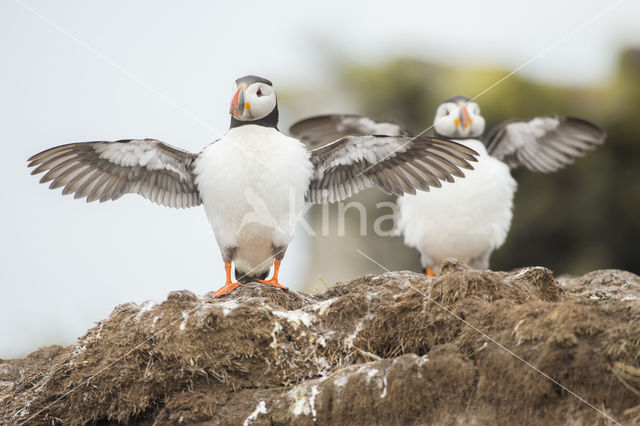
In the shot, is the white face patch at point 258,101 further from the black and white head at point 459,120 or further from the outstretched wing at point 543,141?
the outstretched wing at point 543,141

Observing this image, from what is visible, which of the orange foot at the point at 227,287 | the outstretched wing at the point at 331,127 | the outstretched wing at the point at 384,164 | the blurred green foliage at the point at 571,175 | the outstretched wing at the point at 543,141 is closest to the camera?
the orange foot at the point at 227,287

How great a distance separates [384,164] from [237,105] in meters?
1.34

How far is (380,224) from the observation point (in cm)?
1148

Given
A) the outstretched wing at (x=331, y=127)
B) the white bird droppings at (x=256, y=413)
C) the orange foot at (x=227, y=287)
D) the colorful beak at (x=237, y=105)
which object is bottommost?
the white bird droppings at (x=256, y=413)

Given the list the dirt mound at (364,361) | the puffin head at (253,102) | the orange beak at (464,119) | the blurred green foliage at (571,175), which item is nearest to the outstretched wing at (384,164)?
the puffin head at (253,102)

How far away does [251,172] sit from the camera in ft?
17.9

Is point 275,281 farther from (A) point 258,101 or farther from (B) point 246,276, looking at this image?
(A) point 258,101

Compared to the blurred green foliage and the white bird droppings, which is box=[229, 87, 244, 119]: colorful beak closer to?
the white bird droppings

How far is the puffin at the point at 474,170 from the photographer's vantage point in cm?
779

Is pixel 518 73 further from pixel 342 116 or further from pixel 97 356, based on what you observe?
pixel 97 356

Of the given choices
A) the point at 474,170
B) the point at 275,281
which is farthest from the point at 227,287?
the point at 474,170

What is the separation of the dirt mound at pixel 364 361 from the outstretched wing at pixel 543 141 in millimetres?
4054

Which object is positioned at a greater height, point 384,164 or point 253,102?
point 253,102

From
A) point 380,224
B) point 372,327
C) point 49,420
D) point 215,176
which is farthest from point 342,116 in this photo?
point 49,420
